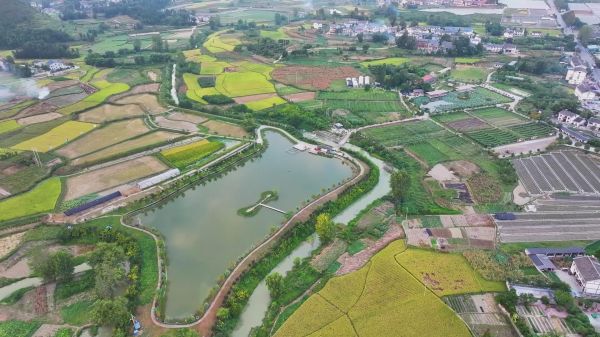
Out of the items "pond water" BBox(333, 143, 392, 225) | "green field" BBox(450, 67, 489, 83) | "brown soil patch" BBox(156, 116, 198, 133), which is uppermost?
"green field" BBox(450, 67, 489, 83)

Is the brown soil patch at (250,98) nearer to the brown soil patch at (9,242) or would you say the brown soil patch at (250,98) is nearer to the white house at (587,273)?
the brown soil patch at (9,242)

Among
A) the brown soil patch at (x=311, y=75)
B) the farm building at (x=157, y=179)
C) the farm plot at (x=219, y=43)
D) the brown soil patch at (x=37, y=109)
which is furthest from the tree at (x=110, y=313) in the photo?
the farm plot at (x=219, y=43)

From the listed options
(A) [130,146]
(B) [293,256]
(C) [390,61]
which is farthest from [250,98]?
(B) [293,256]

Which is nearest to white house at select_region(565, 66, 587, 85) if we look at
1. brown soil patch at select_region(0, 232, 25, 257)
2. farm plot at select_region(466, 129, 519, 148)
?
farm plot at select_region(466, 129, 519, 148)

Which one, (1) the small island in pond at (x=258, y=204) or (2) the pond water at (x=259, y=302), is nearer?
(2) the pond water at (x=259, y=302)

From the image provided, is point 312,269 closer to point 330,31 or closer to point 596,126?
point 596,126

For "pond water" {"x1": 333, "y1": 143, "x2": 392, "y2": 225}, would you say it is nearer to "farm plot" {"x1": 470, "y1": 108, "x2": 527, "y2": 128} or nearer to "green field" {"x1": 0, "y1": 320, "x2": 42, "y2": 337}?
"farm plot" {"x1": 470, "y1": 108, "x2": 527, "y2": 128}

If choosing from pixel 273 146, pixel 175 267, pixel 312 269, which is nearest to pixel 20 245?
pixel 175 267
